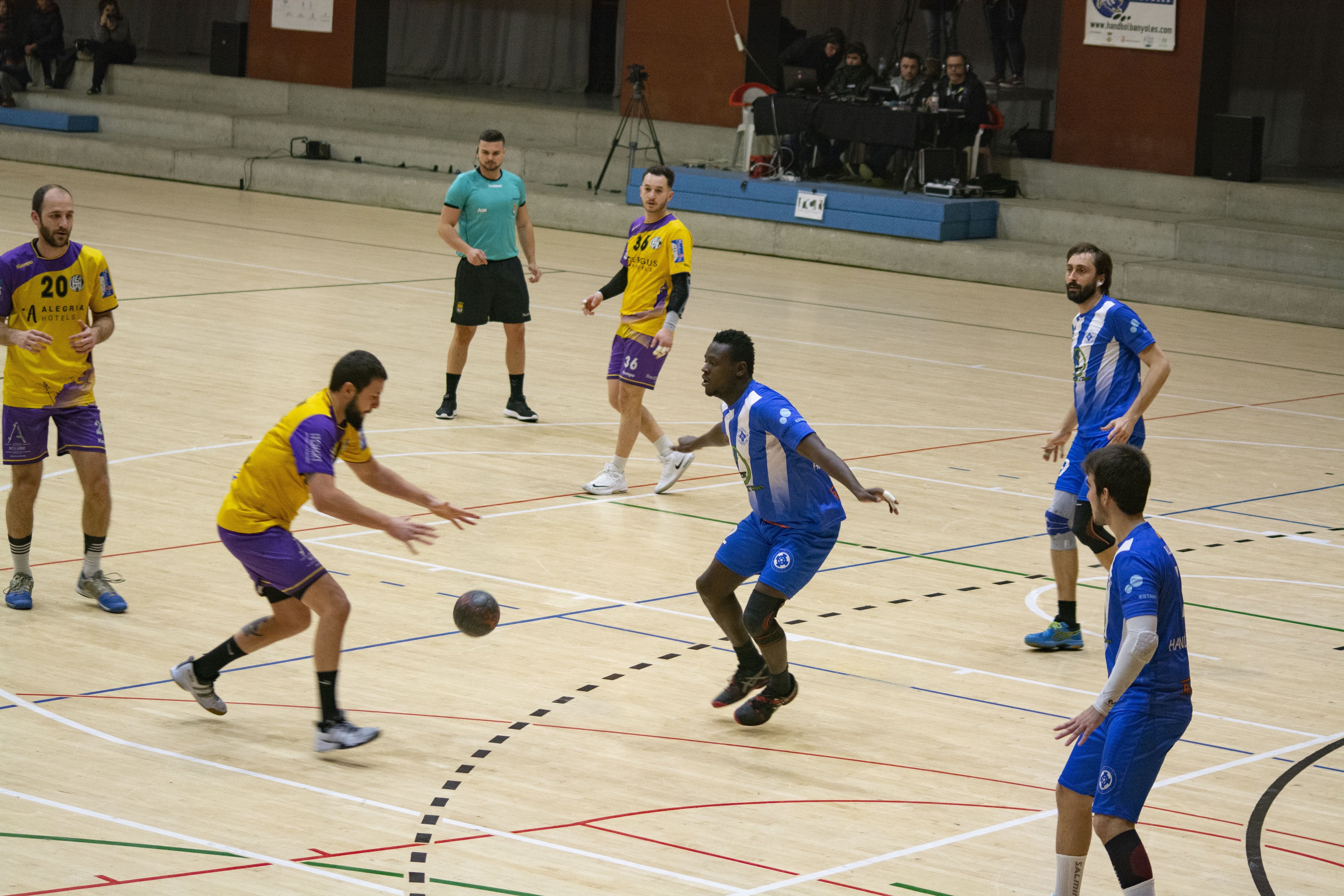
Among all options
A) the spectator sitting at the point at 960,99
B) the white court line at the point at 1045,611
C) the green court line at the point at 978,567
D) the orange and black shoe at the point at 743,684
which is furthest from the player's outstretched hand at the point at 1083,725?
the spectator sitting at the point at 960,99

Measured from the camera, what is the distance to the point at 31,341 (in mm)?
7934

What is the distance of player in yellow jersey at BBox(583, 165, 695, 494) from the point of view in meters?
11.2

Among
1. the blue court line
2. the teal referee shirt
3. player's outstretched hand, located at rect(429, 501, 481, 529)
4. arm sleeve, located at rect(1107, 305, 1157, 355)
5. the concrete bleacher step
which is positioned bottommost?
the blue court line

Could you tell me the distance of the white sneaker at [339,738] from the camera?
664 centimetres

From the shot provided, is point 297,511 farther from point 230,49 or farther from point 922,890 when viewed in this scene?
point 230,49

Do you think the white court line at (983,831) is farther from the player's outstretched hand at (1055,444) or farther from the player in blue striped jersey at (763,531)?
the player's outstretched hand at (1055,444)

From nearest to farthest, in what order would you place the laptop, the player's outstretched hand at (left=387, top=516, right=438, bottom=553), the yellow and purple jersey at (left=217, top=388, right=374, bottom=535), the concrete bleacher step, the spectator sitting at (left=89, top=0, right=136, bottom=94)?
the player's outstretched hand at (left=387, top=516, right=438, bottom=553), the yellow and purple jersey at (left=217, top=388, right=374, bottom=535), the concrete bleacher step, the laptop, the spectator sitting at (left=89, top=0, right=136, bottom=94)

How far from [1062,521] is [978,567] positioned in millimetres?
1695

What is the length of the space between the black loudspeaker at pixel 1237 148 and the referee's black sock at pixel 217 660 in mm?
18890

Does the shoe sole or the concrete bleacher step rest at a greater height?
the concrete bleacher step

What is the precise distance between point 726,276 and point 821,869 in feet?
53.6

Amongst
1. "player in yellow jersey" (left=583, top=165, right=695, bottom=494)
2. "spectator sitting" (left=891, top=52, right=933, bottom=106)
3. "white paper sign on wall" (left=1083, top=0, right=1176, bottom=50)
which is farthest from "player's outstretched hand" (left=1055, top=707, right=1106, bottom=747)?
"white paper sign on wall" (left=1083, top=0, right=1176, bottom=50)

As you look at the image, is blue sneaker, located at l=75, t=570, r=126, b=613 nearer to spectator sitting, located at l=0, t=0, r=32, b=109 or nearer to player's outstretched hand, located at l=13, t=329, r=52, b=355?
player's outstretched hand, located at l=13, t=329, r=52, b=355

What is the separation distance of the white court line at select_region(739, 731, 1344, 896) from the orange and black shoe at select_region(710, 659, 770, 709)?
1381mm
